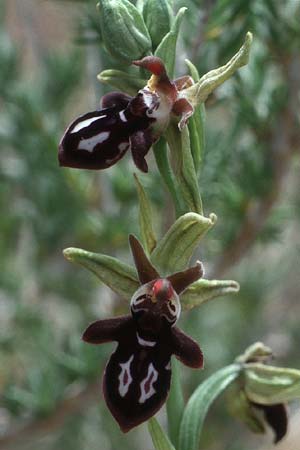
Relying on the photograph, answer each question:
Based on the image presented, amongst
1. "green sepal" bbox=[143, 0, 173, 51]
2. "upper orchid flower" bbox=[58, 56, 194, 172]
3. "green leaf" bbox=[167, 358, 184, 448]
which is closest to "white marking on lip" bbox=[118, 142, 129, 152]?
"upper orchid flower" bbox=[58, 56, 194, 172]

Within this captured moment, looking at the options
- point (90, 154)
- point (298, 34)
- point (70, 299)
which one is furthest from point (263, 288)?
point (90, 154)

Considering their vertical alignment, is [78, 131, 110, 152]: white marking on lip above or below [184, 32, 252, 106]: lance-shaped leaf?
below

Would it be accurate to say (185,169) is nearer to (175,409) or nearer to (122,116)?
(122,116)

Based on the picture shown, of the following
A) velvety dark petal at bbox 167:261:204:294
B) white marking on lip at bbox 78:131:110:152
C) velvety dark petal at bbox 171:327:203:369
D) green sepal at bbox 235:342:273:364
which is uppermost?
white marking on lip at bbox 78:131:110:152

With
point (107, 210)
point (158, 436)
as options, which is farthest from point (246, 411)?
point (107, 210)

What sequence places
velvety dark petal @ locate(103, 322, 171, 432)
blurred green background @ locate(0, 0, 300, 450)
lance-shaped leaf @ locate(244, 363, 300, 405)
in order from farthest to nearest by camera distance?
blurred green background @ locate(0, 0, 300, 450), lance-shaped leaf @ locate(244, 363, 300, 405), velvety dark petal @ locate(103, 322, 171, 432)

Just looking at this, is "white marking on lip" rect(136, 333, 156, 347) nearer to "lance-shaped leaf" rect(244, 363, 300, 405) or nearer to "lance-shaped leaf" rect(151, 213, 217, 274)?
"lance-shaped leaf" rect(151, 213, 217, 274)
